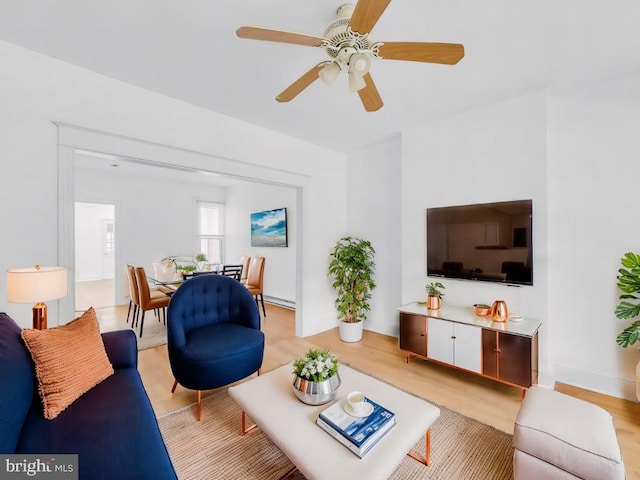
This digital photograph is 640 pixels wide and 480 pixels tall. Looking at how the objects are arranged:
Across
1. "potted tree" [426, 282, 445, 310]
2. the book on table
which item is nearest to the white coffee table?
the book on table

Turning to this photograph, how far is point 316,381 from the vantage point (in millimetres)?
1600

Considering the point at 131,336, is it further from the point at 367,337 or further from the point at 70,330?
the point at 367,337

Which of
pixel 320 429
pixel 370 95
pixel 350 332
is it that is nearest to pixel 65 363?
pixel 320 429

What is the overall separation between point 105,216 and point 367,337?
8.83m

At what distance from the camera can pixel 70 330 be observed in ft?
5.57

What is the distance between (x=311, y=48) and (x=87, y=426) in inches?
98.4

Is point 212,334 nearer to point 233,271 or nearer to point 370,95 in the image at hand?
point 370,95

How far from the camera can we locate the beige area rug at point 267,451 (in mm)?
1629

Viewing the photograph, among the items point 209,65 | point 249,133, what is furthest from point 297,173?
point 209,65

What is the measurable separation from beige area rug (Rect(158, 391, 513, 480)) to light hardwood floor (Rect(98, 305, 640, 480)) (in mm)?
151

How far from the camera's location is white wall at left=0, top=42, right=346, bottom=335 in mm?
1979

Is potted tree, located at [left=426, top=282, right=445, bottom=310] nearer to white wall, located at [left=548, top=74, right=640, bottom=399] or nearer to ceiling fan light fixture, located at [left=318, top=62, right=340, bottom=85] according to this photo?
white wall, located at [left=548, top=74, right=640, bottom=399]

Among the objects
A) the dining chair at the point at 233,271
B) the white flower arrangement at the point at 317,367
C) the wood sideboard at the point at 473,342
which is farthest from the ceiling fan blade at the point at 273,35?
the dining chair at the point at 233,271

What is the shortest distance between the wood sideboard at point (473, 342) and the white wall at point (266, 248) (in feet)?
8.84
